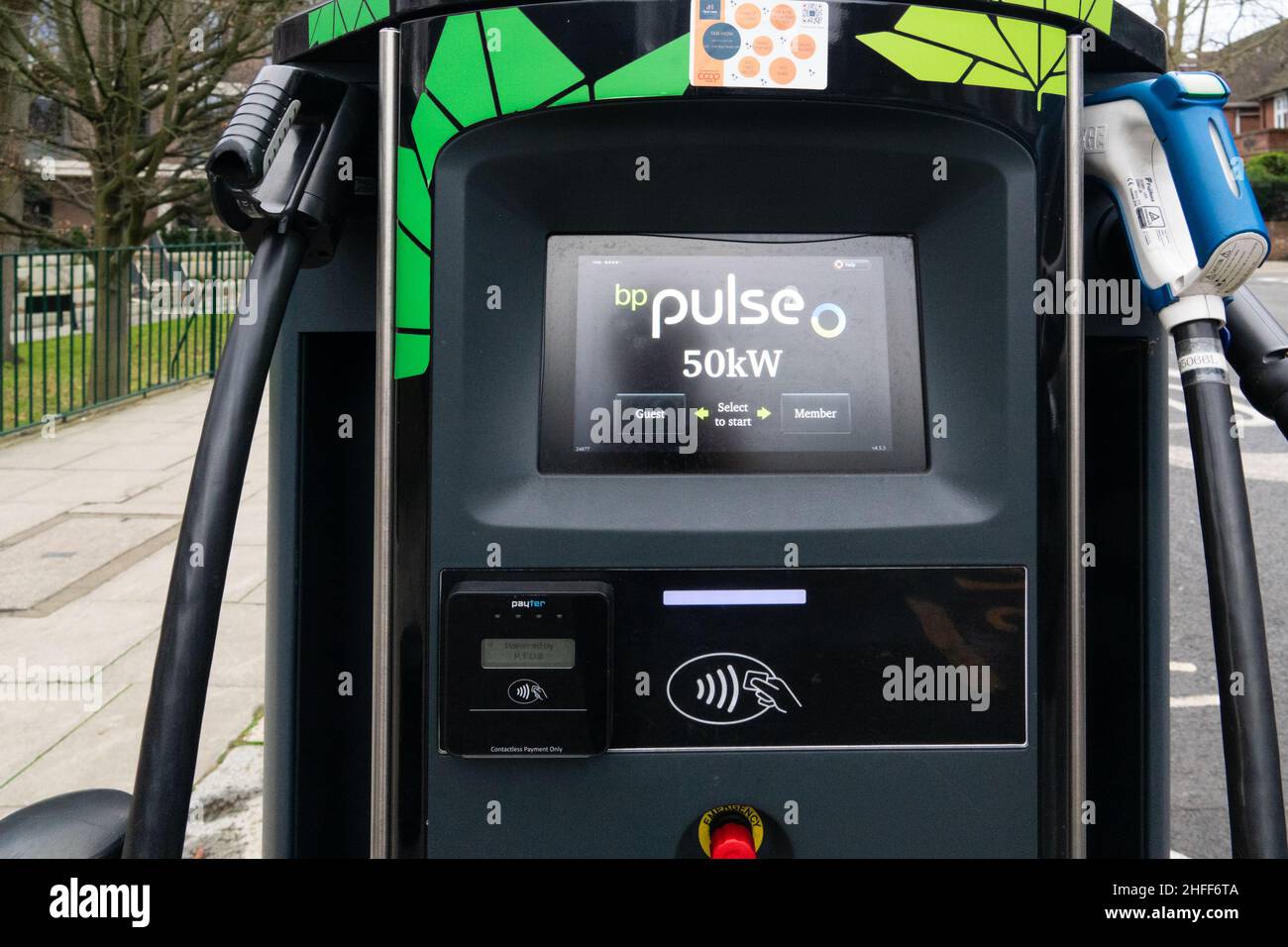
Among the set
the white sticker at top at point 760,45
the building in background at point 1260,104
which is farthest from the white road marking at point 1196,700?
the building in background at point 1260,104

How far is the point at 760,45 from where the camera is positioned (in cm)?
166

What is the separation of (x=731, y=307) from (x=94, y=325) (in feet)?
35.7

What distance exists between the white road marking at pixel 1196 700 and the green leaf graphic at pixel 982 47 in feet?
11.8

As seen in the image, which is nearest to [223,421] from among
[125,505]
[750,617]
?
[750,617]

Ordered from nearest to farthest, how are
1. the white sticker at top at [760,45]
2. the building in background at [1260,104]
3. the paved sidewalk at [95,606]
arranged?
the white sticker at top at [760,45]
the paved sidewalk at [95,606]
the building in background at [1260,104]

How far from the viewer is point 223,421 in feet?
5.18

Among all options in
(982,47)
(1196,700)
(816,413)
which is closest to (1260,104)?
(1196,700)

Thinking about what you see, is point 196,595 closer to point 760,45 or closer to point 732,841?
point 732,841

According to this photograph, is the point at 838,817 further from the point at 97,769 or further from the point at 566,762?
the point at 97,769

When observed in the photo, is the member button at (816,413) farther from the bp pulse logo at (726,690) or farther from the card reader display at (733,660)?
the bp pulse logo at (726,690)

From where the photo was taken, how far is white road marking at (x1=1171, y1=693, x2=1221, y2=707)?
4758 millimetres

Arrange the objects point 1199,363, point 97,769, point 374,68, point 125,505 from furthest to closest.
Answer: point 125,505
point 97,769
point 374,68
point 1199,363

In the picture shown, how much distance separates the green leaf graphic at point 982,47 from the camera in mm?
1667

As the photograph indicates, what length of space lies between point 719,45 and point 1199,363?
0.75m
